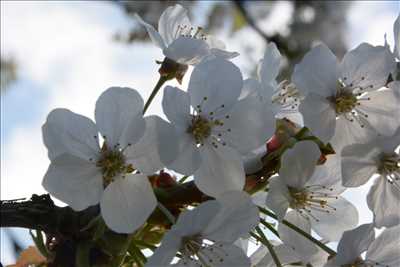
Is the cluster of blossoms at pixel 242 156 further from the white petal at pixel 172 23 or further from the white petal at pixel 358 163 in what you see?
the white petal at pixel 172 23

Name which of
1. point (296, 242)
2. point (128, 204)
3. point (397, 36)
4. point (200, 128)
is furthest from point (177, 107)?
point (397, 36)

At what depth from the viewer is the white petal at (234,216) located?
3.30ft

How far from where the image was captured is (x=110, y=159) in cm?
109

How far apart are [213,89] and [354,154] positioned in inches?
8.9

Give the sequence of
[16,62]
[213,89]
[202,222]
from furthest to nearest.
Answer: [16,62]
[213,89]
[202,222]

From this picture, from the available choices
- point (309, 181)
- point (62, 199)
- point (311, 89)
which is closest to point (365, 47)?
point (311, 89)

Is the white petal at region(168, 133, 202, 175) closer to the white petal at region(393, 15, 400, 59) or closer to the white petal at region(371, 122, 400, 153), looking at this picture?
the white petal at region(371, 122, 400, 153)

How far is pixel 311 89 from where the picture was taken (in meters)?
1.13

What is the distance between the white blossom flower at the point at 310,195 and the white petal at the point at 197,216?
110 millimetres

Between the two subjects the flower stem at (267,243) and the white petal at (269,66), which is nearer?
the flower stem at (267,243)

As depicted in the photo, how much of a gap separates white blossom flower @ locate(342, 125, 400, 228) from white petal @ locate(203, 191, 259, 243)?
0.16m

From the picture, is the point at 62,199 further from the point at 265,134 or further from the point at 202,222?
the point at 265,134

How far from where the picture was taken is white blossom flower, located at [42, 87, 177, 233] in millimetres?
1013

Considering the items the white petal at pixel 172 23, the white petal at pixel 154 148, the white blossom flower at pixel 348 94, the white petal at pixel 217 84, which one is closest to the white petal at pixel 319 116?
the white blossom flower at pixel 348 94
